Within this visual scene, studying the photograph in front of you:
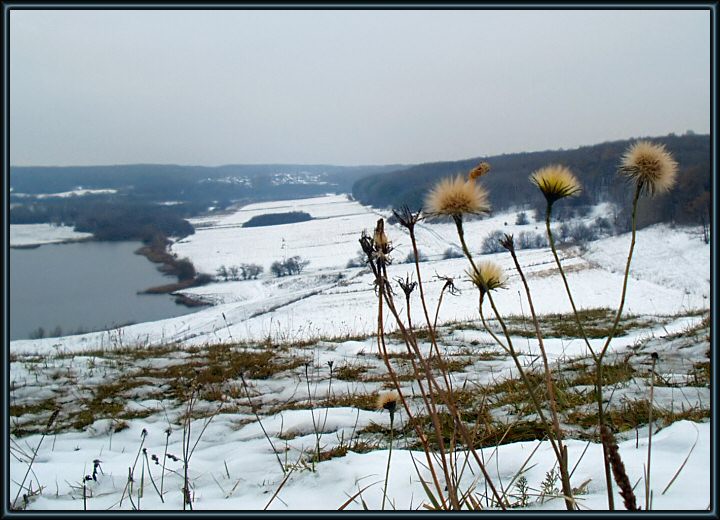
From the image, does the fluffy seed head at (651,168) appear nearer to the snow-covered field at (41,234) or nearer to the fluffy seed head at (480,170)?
the fluffy seed head at (480,170)

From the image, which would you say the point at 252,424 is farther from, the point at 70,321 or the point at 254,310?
the point at 70,321

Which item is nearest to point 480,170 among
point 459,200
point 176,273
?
point 459,200

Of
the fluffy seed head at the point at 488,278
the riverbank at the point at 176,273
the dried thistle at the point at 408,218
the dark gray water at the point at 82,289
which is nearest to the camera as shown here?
the dried thistle at the point at 408,218

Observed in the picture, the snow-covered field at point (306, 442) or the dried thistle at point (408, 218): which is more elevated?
the dried thistle at point (408, 218)

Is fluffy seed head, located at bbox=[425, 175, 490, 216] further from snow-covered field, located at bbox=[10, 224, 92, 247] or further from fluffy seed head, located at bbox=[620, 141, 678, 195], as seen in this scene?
snow-covered field, located at bbox=[10, 224, 92, 247]

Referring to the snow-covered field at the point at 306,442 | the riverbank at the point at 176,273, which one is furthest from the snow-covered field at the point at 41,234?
the snow-covered field at the point at 306,442
